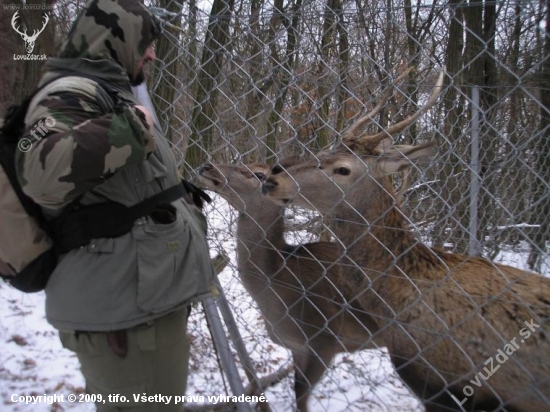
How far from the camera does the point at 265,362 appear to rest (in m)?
4.03

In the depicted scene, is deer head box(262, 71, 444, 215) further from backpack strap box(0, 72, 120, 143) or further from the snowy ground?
→ backpack strap box(0, 72, 120, 143)

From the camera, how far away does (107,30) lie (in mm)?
1768

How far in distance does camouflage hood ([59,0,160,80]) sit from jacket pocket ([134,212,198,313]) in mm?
674

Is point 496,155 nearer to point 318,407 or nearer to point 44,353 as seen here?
point 318,407

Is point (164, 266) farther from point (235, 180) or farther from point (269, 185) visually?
point (235, 180)

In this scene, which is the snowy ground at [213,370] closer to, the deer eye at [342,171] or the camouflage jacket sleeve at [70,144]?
the deer eye at [342,171]

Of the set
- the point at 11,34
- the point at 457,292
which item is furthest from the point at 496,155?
the point at 11,34

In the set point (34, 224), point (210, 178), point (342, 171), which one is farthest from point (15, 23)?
point (34, 224)

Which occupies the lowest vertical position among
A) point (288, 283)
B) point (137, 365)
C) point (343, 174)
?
point (288, 283)

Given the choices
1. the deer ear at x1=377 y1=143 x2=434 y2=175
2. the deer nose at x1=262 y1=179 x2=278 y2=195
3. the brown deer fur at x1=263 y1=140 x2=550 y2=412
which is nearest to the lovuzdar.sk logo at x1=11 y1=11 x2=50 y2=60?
the deer nose at x1=262 y1=179 x2=278 y2=195

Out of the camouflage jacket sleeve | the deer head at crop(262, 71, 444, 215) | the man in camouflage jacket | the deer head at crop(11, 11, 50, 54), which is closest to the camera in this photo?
the camouflage jacket sleeve

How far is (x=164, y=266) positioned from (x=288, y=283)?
6.52ft

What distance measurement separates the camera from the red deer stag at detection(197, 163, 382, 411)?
338 centimetres

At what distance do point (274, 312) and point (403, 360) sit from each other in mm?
1361
